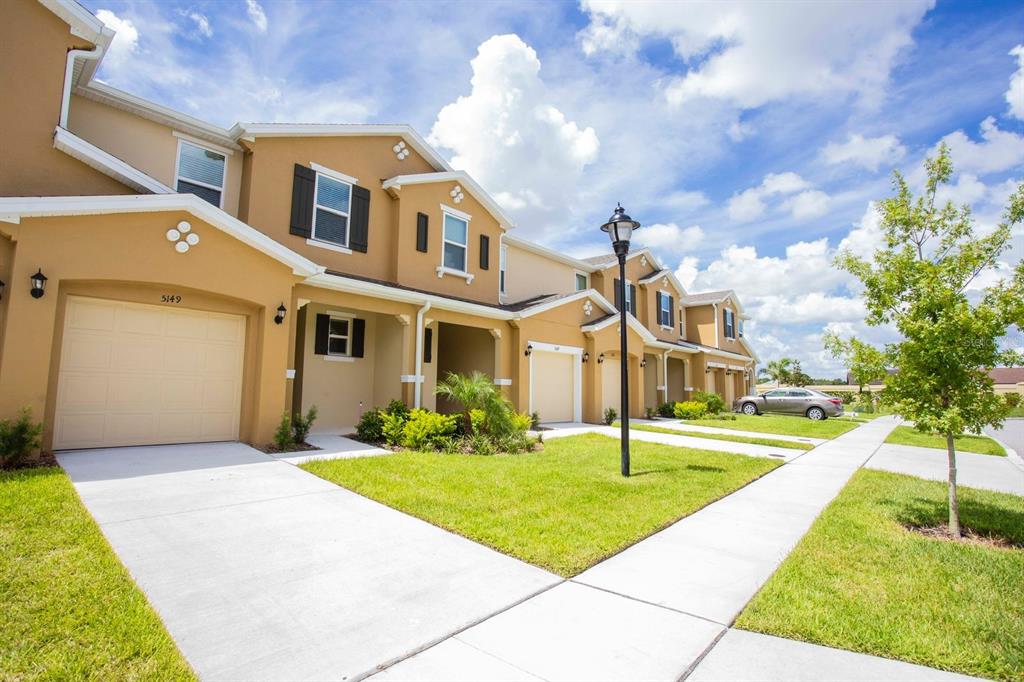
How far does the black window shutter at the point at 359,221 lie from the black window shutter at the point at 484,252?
3.76 m

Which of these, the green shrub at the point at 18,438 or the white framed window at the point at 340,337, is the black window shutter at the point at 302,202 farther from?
the green shrub at the point at 18,438

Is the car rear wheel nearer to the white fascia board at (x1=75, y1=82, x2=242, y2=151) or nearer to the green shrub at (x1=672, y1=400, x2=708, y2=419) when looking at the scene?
the green shrub at (x1=672, y1=400, x2=708, y2=419)

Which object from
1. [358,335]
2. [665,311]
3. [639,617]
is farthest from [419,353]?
A: [665,311]

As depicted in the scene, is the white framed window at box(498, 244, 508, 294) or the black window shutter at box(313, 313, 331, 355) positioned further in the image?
the white framed window at box(498, 244, 508, 294)

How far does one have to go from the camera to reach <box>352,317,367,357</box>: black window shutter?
12666mm

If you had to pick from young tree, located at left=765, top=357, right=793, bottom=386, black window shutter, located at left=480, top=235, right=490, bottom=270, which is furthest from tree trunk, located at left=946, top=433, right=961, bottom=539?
young tree, located at left=765, top=357, right=793, bottom=386

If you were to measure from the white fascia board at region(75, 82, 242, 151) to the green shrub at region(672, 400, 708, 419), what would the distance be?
1734 cm

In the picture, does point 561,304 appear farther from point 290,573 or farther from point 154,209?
point 290,573

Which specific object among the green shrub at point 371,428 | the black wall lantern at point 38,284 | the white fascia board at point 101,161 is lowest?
the green shrub at point 371,428

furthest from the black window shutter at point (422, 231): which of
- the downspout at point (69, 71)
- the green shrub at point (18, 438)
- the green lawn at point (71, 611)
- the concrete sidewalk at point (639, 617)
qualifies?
the concrete sidewalk at point (639, 617)

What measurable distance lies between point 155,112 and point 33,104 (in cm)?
207

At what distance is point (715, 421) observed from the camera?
58.5 ft

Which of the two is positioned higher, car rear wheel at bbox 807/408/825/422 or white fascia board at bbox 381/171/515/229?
white fascia board at bbox 381/171/515/229

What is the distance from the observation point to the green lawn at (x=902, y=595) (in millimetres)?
2871
